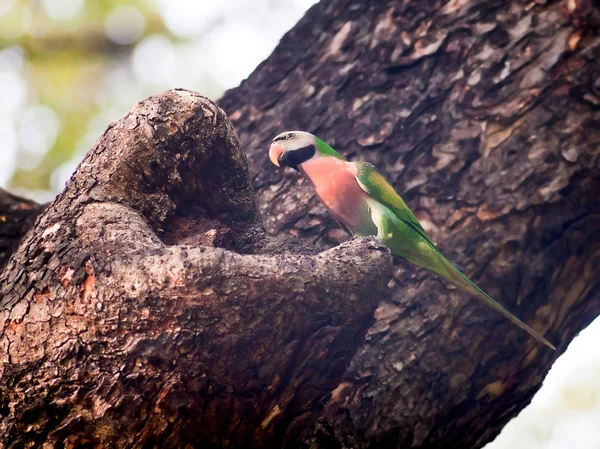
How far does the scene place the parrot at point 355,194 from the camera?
2.96 metres

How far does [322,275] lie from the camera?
1862 millimetres

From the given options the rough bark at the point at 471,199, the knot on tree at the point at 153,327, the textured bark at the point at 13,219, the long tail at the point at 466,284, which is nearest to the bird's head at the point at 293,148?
the rough bark at the point at 471,199

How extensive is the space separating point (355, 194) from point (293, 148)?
1.42 ft

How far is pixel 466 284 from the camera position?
8.66 ft

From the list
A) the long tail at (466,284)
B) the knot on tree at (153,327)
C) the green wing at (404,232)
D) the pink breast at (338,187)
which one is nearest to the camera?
the knot on tree at (153,327)

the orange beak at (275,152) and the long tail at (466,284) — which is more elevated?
the orange beak at (275,152)

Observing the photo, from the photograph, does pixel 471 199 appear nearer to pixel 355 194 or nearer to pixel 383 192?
pixel 383 192

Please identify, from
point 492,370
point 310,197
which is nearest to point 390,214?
point 310,197

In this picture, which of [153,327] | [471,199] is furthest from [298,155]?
[153,327]

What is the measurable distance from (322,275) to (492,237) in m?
1.20

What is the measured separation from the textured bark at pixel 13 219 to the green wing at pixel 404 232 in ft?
6.55

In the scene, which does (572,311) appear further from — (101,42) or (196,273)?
(101,42)

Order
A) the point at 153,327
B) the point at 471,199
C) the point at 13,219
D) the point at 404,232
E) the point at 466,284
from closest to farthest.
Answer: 1. the point at 153,327
2. the point at 466,284
3. the point at 471,199
4. the point at 404,232
5. the point at 13,219

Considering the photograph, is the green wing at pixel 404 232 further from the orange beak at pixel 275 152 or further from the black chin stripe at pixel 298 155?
the orange beak at pixel 275 152
